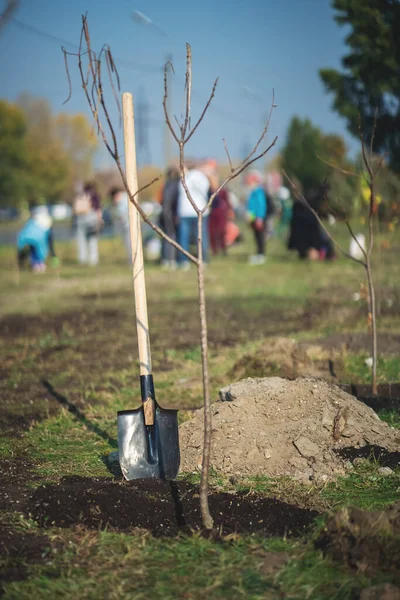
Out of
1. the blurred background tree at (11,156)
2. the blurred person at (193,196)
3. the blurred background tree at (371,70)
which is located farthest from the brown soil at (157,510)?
the blurred background tree at (11,156)

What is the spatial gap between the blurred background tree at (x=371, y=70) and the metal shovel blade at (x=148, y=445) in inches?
243

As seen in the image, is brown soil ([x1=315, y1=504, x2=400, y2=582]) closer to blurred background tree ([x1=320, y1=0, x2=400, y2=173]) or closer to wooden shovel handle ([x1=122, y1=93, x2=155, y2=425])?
wooden shovel handle ([x1=122, y1=93, x2=155, y2=425])

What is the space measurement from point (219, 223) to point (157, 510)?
16.9 meters

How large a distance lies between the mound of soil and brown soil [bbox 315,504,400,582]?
3.37 feet

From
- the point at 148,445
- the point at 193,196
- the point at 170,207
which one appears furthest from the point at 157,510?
the point at 170,207

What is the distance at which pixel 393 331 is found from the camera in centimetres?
862

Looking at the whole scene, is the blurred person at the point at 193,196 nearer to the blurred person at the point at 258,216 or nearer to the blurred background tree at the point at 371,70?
the blurred person at the point at 258,216

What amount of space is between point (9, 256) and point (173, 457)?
2087 cm

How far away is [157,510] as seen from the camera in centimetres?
385

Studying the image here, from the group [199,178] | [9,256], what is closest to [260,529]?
[199,178]

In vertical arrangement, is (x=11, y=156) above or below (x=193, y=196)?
above

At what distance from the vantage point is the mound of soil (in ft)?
14.4

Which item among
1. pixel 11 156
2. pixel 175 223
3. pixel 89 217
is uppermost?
pixel 11 156

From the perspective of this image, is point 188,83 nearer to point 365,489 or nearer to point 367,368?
point 365,489
